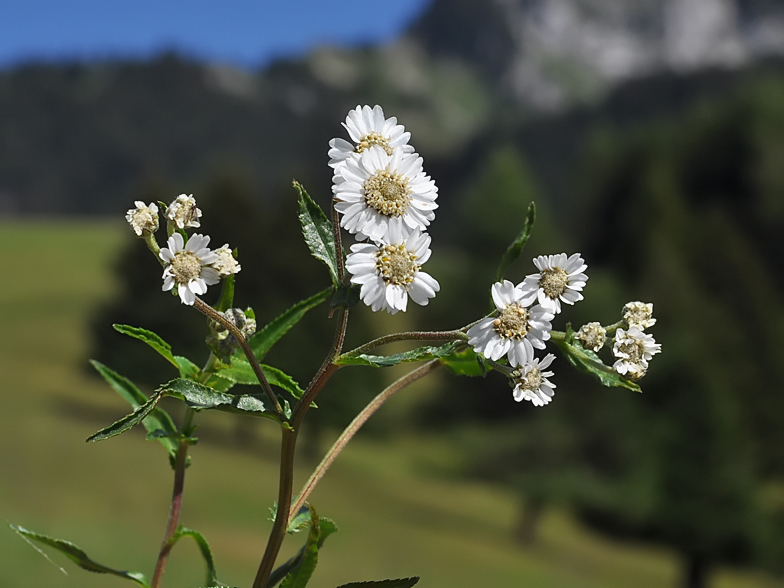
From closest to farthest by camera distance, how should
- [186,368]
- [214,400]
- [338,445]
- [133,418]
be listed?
[133,418]
[214,400]
[338,445]
[186,368]

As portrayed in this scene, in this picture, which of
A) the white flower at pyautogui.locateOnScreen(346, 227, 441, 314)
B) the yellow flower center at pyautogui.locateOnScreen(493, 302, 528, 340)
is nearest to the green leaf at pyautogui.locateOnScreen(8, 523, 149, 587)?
the white flower at pyautogui.locateOnScreen(346, 227, 441, 314)

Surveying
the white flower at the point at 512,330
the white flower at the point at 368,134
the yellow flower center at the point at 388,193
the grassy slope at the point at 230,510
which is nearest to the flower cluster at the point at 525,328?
the white flower at the point at 512,330

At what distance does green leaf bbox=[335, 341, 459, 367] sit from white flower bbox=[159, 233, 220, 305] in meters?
0.27

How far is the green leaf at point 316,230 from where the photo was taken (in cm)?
156

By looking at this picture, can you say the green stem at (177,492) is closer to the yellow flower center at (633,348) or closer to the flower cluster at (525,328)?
the flower cluster at (525,328)

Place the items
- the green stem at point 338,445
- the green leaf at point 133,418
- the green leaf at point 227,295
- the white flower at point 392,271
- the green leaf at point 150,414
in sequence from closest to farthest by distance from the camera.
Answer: the green leaf at point 133,418 < the white flower at point 392,271 < the green stem at point 338,445 < the green leaf at point 227,295 < the green leaf at point 150,414

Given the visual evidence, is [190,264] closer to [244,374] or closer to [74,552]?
[244,374]

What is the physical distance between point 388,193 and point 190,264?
36 cm

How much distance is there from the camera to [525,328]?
1.47 m

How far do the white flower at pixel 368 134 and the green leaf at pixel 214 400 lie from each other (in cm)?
47

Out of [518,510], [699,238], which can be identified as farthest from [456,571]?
[699,238]

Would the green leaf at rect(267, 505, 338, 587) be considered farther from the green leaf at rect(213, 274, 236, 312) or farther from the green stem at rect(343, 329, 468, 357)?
the green leaf at rect(213, 274, 236, 312)

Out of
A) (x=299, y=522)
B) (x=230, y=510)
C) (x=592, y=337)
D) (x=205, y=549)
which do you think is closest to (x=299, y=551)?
(x=299, y=522)

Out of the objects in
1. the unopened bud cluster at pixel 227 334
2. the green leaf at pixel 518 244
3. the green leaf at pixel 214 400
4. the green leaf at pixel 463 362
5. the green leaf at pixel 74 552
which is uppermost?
the green leaf at pixel 518 244
